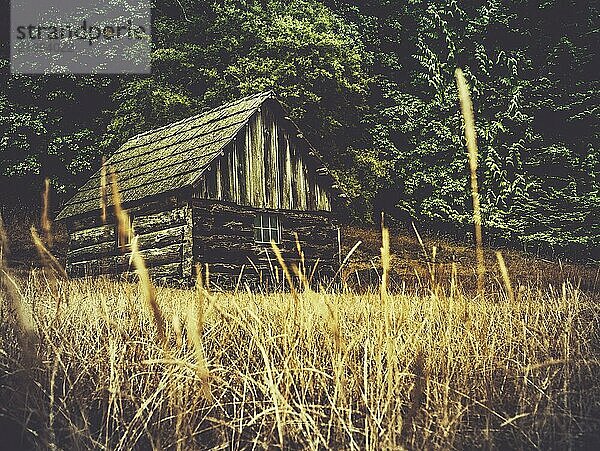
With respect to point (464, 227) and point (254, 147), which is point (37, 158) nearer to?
point (254, 147)

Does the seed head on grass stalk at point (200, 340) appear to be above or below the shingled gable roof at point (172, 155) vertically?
below

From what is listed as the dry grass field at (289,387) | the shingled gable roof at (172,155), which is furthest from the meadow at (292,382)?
the shingled gable roof at (172,155)

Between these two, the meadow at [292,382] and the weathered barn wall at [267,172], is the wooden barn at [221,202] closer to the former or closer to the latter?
the weathered barn wall at [267,172]

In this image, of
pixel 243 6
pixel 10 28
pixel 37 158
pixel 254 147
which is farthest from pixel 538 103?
pixel 10 28

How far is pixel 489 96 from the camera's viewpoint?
24.5m

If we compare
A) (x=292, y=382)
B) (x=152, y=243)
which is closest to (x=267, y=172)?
(x=152, y=243)

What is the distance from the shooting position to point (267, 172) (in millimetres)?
15328

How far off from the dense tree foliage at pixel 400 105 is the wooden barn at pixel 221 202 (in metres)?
6.40

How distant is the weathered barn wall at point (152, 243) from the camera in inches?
549

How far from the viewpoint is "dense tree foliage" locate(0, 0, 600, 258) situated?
2302 cm

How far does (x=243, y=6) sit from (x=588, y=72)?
1232 cm

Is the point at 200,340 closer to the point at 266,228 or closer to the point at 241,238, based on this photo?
→ the point at 241,238

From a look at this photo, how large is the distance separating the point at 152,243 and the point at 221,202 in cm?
175
